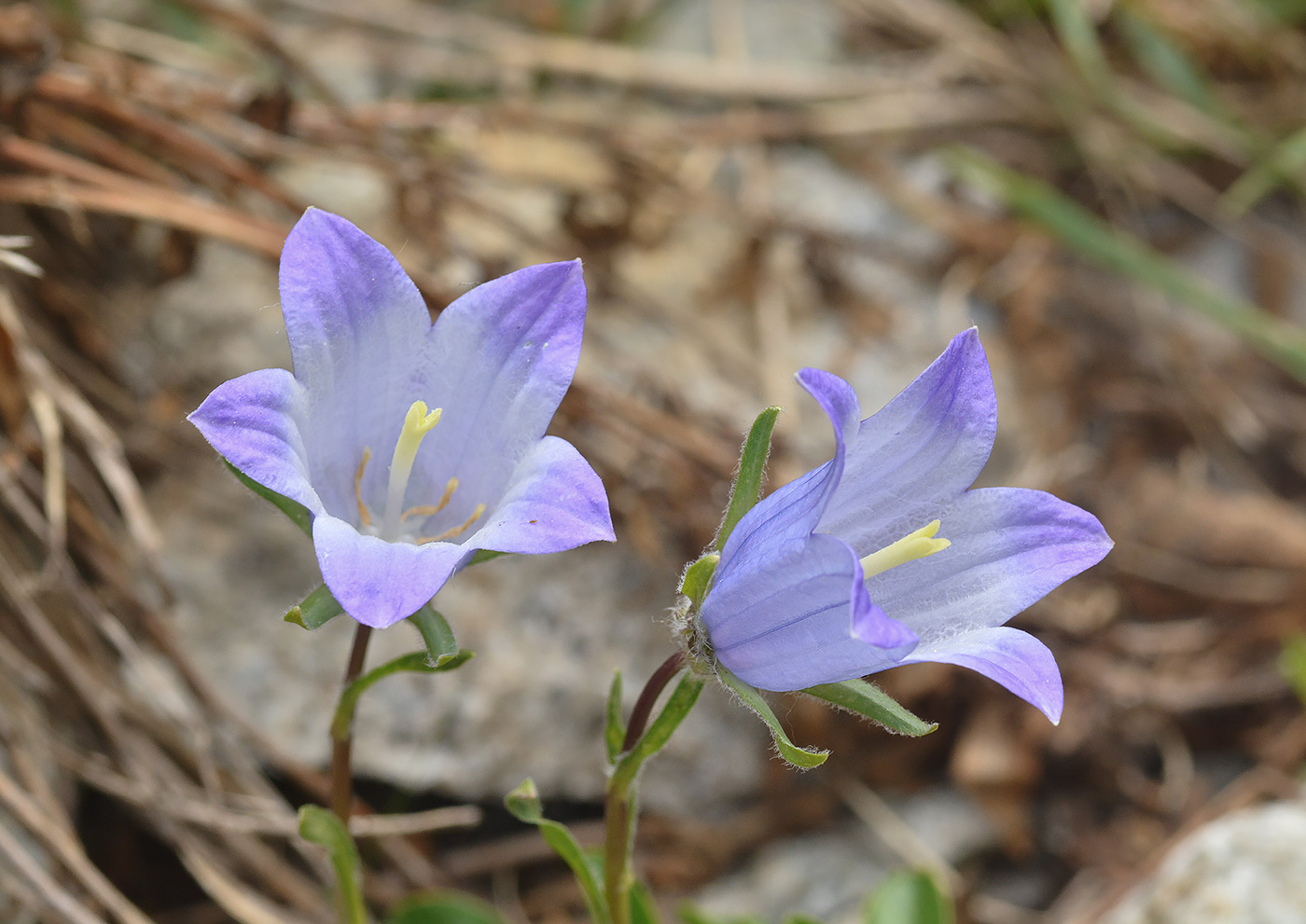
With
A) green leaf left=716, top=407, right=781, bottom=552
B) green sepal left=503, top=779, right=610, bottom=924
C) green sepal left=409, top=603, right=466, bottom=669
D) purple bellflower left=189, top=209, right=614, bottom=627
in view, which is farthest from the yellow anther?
green leaf left=716, top=407, right=781, bottom=552

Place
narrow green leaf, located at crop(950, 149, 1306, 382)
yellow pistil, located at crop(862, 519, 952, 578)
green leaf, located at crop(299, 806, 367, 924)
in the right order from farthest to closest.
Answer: narrow green leaf, located at crop(950, 149, 1306, 382) → green leaf, located at crop(299, 806, 367, 924) → yellow pistil, located at crop(862, 519, 952, 578)

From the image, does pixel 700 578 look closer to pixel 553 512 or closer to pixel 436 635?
pixel 553 512

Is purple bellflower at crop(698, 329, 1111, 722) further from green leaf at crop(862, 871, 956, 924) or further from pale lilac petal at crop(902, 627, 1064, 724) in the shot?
green leaf at crop(862, 871, 956, 924)

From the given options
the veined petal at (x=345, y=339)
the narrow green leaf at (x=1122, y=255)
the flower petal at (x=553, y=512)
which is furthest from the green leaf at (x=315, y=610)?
the narrow green leaf at (x=1122, y=255)

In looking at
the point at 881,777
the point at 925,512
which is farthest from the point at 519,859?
the point at 925,512

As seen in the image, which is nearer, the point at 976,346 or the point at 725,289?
the point at 976,346

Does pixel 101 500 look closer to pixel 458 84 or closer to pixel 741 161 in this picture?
pixel 458 84
